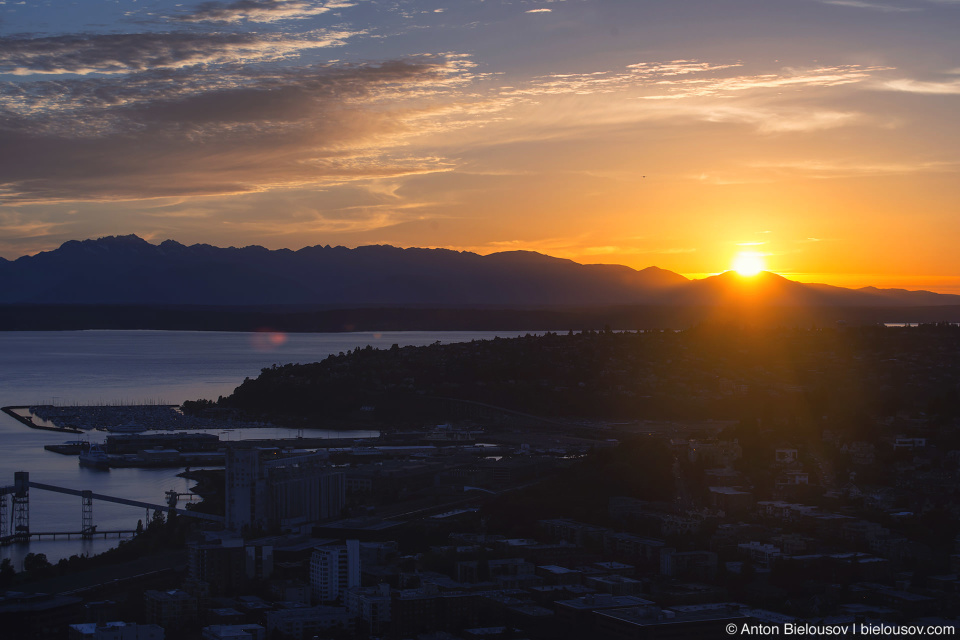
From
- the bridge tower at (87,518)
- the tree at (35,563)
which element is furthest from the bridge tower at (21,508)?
the tree at (35,563)

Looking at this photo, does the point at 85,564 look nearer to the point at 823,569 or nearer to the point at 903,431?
the point at 823,569

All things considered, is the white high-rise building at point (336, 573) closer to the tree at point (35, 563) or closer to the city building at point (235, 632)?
the city building at point (235, 632)

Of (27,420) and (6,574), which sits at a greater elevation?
(27,420)

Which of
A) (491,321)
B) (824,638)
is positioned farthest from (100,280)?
(824,638)

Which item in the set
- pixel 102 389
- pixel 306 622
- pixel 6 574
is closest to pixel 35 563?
pixel 6 574

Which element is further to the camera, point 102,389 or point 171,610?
point 102,389

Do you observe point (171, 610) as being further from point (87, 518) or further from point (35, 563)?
point (87, 518)
